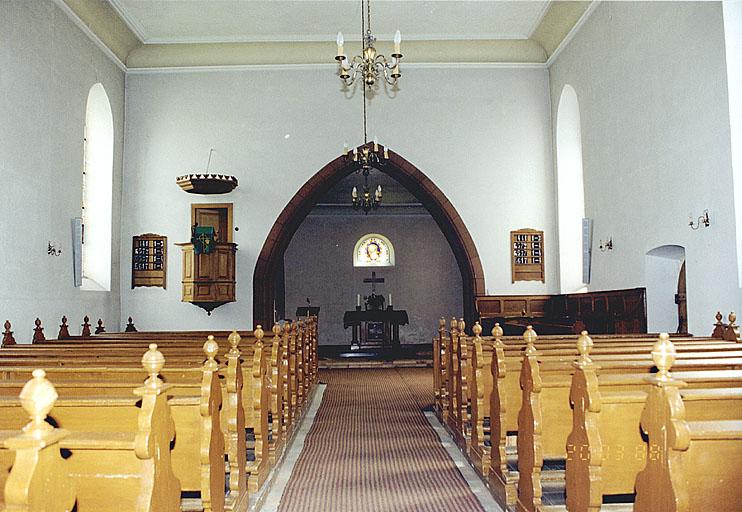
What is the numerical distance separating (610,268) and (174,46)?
769cm

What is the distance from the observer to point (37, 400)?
1680 millimetres

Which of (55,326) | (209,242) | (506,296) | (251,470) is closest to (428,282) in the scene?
(506,296)

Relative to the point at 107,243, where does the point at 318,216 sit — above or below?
above

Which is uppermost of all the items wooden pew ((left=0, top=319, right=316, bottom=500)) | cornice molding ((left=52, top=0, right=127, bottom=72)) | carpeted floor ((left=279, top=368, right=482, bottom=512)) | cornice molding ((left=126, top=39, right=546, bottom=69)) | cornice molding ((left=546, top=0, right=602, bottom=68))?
cornice molding ((left=126, top=39, right=546, bottom=69))

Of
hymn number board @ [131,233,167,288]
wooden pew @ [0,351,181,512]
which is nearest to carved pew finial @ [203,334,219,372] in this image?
wooden pew @ [0,351,181,512]

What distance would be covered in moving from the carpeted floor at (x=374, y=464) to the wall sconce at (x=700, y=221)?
3317mm

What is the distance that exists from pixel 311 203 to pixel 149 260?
2.82 m

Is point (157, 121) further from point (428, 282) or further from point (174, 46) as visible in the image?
point (428, 282)

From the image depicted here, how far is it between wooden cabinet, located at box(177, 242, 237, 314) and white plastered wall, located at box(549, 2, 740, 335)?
5398mm

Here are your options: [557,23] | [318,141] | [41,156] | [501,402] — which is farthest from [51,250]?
[557,23]

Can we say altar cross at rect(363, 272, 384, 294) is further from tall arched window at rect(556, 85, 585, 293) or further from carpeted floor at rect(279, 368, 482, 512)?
carpeted floor at rect(279, 368, 482, 512)

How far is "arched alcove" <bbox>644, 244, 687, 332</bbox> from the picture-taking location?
27.2ft

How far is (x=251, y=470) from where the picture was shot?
448 cm

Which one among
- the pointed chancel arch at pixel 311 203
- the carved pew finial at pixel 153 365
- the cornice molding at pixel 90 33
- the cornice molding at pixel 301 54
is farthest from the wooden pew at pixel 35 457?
the cornice molding at pixel 301 54
